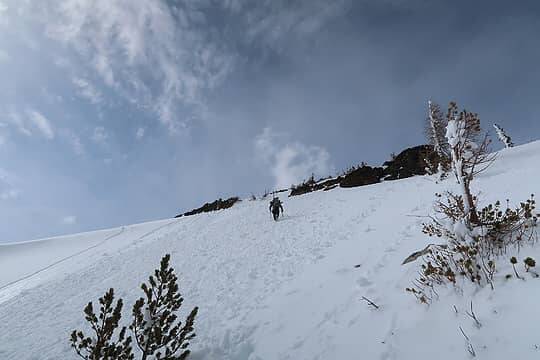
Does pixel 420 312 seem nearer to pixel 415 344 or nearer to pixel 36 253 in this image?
pixel 415 344

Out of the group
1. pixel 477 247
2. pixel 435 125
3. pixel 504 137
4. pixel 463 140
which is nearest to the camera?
pixel 477 247

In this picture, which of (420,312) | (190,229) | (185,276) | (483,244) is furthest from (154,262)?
(483,244)

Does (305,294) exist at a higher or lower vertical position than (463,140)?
lower

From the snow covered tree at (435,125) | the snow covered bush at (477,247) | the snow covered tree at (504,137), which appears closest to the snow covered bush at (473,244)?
the snow covered bush at (477,247)

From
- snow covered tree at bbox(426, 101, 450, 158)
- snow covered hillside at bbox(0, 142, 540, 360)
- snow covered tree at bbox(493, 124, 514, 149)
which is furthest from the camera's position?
snow covered tree at bbox(493, 124, 514, 149)

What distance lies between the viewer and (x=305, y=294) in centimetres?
595

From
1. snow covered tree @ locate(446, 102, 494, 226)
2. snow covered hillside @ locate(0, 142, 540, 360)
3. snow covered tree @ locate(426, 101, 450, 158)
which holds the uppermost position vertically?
snow covered tree @ locate(426, 101, 450, 158)

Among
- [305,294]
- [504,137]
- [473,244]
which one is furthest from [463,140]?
[504,137]

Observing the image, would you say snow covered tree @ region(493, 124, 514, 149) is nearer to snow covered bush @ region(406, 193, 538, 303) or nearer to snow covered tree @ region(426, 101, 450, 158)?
snow covered tree @ region(426, 101, 450, 158)

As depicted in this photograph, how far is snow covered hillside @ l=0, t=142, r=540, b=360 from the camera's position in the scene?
3193 millimetres

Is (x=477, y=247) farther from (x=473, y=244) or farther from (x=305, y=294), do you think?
(x=305, y=294)

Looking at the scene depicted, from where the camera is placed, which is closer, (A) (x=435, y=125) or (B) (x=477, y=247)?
(B) (x=477, y=247)

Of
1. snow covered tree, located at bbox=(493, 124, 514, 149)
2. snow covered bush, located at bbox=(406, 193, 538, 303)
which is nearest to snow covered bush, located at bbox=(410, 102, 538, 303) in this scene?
snow covered bush, located at bbox=(406, 193, 538, 303)

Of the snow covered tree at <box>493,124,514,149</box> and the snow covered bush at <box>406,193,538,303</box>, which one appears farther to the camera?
the snow covered tree at <box>493,124,514,149</box>
